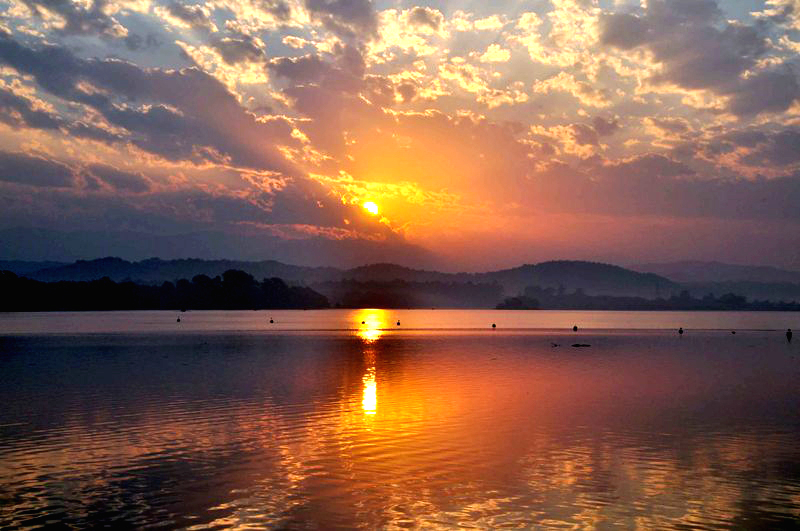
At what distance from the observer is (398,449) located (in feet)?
107

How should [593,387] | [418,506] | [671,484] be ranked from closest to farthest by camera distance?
1. [418,506]
2. [671,484]
3. [593,387]

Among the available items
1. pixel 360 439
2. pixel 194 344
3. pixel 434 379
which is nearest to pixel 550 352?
pixel 434 379

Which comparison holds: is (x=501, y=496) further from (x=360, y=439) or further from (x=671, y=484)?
(x=360, y=439)

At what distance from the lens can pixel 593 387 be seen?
194 ft

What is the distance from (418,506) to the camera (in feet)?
77.3

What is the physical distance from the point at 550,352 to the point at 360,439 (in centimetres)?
7127

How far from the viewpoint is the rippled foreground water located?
75.7ft

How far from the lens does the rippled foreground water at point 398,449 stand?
23078 millimetres

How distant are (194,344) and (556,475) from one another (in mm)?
97057

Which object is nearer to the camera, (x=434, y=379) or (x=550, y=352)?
(x=434, y=379)

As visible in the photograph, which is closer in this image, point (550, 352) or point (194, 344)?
point (550, 352)

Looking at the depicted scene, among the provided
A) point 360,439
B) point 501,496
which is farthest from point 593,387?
point 501,496

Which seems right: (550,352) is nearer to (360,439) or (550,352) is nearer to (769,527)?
(360,439)

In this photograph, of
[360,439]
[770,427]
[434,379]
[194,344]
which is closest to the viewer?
[360,439]
